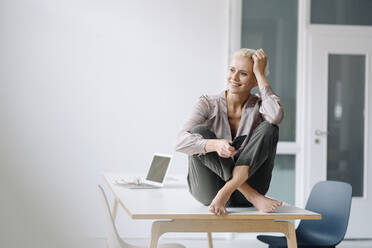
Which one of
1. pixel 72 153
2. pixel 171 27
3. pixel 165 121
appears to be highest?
pixel 171 27

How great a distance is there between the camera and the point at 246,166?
60.5 inches

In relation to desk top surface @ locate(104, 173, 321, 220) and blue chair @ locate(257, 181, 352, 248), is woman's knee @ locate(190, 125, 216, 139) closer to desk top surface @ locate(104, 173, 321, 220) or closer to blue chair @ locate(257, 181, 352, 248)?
desk top surface @ locate(104, 173, 321, 220)

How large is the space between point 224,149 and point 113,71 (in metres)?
2.74

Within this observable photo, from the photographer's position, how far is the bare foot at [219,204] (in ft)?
4.91

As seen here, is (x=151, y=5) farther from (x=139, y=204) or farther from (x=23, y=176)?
(x=23, y=176)

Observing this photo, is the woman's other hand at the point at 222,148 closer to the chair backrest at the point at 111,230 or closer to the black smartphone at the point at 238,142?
the black smartphone at the point at 238,142

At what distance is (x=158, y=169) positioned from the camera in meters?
2.62

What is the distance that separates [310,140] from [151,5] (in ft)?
6.45

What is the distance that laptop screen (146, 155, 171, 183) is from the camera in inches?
99.9

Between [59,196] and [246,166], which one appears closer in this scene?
[59,196]

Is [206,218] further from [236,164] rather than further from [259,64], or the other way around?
[259,64]

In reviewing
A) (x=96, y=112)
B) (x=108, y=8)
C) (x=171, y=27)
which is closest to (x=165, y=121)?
(x=96, y=112)

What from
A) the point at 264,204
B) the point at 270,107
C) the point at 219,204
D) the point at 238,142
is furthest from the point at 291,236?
the point at 270,107

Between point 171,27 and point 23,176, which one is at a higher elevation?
point 171,27
